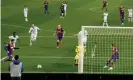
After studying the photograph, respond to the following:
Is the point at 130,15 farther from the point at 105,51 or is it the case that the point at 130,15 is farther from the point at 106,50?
the point at 105,51

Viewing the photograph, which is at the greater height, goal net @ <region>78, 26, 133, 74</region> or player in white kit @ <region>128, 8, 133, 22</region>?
player in white kit @ <region>128, 8, 133, 22</region>

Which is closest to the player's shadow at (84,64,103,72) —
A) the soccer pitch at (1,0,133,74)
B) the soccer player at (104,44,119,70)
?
the soccer pitch at (1,0,133,74)

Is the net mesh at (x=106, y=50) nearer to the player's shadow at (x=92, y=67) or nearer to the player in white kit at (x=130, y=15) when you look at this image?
the player's shadow at (x=92, y=67)

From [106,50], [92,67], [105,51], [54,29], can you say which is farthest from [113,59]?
[54,29]

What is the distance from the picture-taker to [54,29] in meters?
40.9

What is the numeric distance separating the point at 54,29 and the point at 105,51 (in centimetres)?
1220

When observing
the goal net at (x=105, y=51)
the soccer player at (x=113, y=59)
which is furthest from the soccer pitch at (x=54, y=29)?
the soccer player at (x=113, y=59)

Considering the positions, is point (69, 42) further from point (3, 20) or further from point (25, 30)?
point (3, 20)

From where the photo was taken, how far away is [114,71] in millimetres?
25047

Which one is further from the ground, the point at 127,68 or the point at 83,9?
the point at 83,9

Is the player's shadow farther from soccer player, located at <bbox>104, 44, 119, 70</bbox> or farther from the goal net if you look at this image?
soccer player, located at <bbox>104, 44, 119, 70</bbox>

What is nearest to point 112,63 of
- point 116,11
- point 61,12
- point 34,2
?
point 61,12

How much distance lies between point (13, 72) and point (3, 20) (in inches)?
1128

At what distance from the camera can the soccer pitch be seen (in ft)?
87.6
